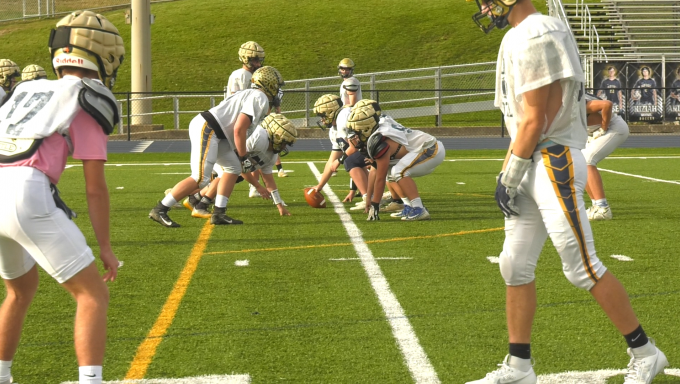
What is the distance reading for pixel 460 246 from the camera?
8.26 m

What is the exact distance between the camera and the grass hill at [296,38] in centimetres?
4162

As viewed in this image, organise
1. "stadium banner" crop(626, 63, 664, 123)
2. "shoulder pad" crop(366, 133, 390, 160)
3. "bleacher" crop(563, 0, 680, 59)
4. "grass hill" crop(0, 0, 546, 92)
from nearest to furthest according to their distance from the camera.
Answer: "shoulder pad" crop(366, 133, 390, 160) → "stadium banner" crop(626, 63, 664, 123) → "bleacher" crop(563, 0, 680, 59) → "grass hill" crop(0, 0, 546, 92)

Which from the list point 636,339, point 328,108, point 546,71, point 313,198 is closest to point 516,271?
point 636,339

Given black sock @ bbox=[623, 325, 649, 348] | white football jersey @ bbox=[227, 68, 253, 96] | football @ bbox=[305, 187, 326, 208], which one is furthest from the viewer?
white football jersey @ bbox=[227, 68, 253, 96]

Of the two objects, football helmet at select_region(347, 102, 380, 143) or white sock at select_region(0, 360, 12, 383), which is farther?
football helmet at select_region(347, 102, 380, 143)

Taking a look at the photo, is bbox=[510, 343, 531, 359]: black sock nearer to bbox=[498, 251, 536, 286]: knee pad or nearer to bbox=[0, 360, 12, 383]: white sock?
bbox=[498, 251, 536, 286]: knee pad

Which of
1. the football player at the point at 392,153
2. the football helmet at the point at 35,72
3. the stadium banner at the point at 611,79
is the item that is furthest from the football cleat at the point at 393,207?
the stadium banner at the point at 611,79

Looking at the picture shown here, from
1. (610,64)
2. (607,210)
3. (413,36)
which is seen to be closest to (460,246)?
A: (607,210)

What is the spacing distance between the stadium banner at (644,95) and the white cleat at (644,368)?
990 inches

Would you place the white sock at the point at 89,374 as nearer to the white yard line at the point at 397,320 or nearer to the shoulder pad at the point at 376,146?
the white yard line at the point at 397,320

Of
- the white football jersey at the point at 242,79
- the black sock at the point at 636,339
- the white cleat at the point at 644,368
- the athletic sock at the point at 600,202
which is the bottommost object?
the athletic sock at the point at 600,202

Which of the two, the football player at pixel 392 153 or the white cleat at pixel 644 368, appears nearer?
the white cleat at pixel 644 368

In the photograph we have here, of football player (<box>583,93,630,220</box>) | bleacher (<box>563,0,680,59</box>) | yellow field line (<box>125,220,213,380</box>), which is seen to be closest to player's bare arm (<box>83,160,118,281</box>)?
yellow field line (<box>125,220,213,380</box>)

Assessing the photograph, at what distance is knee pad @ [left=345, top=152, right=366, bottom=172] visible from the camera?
10773 mm
